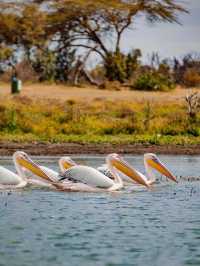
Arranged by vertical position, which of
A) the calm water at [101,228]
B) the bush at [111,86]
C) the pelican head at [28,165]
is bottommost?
the calm water at [101,228]

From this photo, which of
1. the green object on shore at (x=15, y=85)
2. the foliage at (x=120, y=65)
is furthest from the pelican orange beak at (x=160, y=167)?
the foliage at (x=120, y=65)

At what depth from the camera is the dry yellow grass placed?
3816 centimetres

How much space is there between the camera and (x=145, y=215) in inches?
551

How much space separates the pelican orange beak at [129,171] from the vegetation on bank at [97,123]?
35.8 feet

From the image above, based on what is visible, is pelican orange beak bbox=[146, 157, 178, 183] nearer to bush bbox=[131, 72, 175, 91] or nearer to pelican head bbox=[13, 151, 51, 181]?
pelican head bbox=[13, 151, 51, 181]

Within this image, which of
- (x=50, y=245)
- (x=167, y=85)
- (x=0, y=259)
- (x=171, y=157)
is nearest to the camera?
(x=0, y=259)

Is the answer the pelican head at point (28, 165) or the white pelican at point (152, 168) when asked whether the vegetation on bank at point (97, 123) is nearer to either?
the white pelican at point (152, 168)

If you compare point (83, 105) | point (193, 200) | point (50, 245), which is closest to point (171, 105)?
point (83, 105)

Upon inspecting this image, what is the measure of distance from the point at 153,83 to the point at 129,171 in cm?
2478

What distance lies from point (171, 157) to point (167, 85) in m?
16.9

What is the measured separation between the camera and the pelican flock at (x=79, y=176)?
16.7m

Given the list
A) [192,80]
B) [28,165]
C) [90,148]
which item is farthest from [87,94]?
[28,165]

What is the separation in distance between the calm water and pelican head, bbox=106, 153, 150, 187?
0.30 meters

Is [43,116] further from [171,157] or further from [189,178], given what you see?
[189,178]
